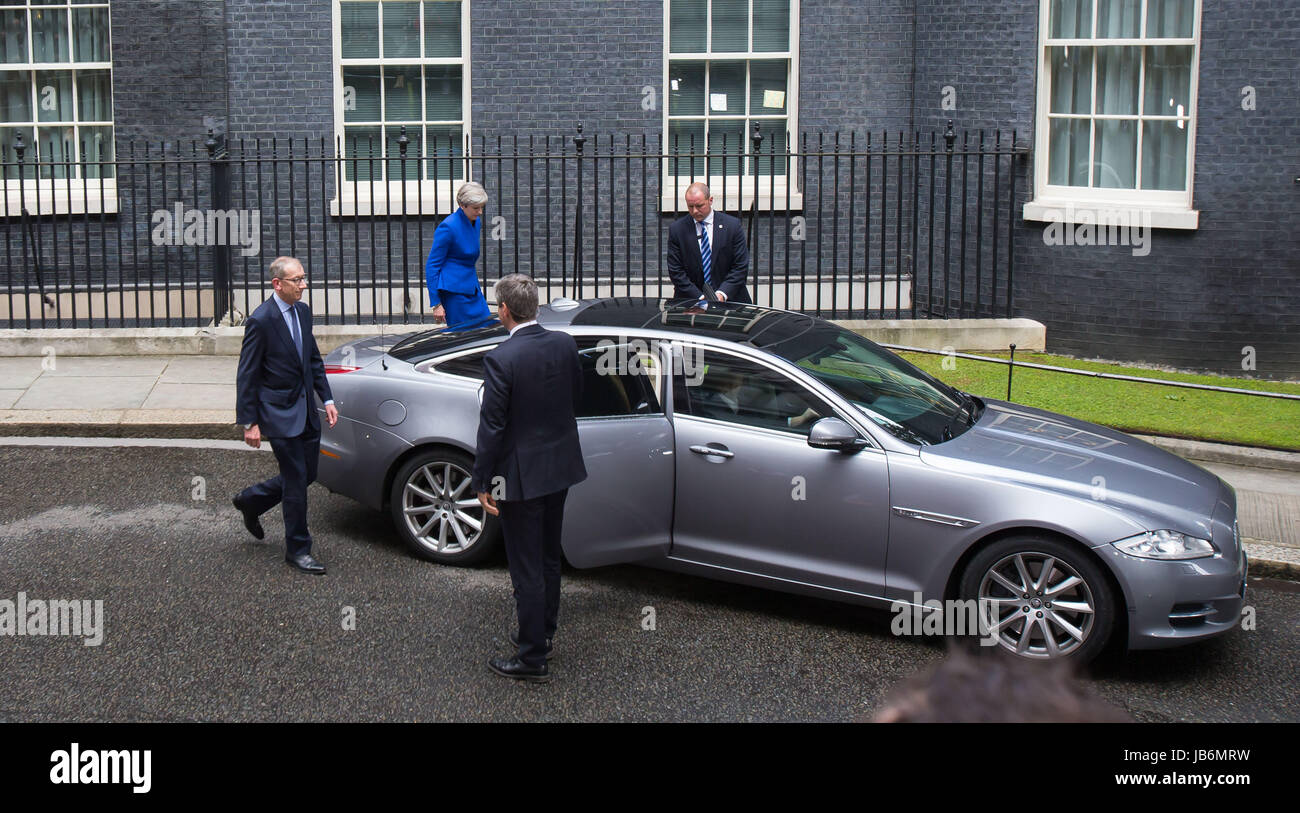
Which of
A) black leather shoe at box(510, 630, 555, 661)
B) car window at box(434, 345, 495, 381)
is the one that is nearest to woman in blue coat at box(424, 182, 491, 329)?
car window at box(434, 345, 495, 381)

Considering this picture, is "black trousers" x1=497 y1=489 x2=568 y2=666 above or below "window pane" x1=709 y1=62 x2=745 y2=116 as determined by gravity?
below

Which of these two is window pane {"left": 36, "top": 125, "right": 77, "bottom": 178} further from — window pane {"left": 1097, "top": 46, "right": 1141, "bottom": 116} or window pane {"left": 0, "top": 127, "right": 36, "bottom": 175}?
window pane {"left": 1097, "top": 46, "right": 1141, "bottom": 116}

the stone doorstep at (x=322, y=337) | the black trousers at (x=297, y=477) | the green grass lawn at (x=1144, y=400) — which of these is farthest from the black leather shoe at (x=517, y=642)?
the stone doorstep at (x=322, y=337)

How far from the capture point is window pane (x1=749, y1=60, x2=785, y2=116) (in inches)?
562

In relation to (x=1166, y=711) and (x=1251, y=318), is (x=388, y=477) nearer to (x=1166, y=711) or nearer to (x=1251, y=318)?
(x=1166, y=711)

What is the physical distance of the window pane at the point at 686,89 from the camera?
1422 cm

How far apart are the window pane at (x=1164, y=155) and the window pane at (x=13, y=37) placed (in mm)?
11603

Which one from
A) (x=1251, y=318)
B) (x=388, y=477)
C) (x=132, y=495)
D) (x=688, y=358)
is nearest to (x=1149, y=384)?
(x=1251, y=318)

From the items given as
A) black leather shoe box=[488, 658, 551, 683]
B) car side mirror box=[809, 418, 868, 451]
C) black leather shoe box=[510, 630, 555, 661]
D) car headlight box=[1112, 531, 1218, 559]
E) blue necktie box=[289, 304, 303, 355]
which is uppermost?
blue necktie box=[289, 304, 303, 355]

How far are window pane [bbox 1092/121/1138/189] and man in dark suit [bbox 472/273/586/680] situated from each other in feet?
28.7

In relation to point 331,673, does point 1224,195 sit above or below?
above

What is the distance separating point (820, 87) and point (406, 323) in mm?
5061

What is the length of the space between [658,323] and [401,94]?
807 cm

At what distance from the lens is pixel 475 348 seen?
7.36 m
